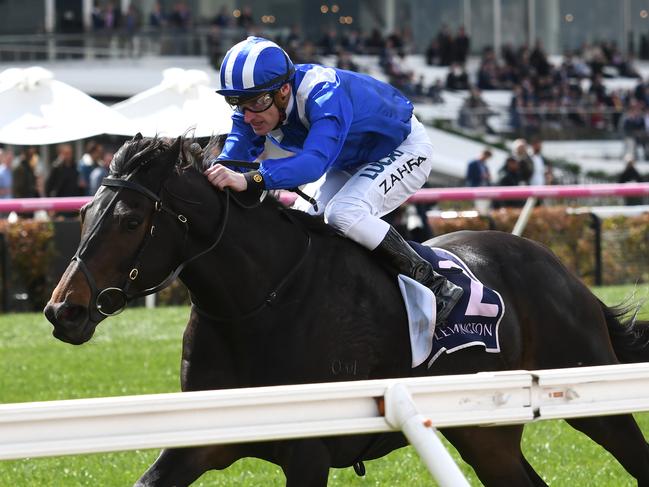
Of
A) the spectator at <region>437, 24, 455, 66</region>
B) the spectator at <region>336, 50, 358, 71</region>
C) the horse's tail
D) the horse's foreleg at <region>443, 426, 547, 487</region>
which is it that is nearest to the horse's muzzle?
the horse's foreleg at <region>443, 426, 547, 487</region>

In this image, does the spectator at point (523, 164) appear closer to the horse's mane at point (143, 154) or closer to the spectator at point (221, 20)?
the horse's mane at point (143, 154)

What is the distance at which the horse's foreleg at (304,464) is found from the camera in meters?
3.89

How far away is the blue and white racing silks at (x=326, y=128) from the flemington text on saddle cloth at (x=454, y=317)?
1.44 ft

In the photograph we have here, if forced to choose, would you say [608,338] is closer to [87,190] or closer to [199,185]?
[199,185]

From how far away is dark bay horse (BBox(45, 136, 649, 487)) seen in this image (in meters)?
3.89

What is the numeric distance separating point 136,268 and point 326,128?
0.83 meters

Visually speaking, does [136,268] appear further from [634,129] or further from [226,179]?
[634,129]

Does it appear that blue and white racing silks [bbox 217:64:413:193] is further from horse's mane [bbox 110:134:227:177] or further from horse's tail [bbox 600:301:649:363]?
horse's tail [bbox 600:301:649:363]

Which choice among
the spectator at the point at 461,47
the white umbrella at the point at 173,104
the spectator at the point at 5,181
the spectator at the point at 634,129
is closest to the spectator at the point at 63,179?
the spectator at the point at 5,181

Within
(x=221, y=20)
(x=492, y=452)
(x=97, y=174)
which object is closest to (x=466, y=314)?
(x=492, y=452)

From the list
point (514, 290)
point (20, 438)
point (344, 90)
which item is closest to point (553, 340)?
point (514, 290)

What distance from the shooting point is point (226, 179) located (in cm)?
418

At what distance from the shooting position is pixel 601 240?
14117 millimetres

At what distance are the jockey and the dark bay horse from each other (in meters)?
0.10
